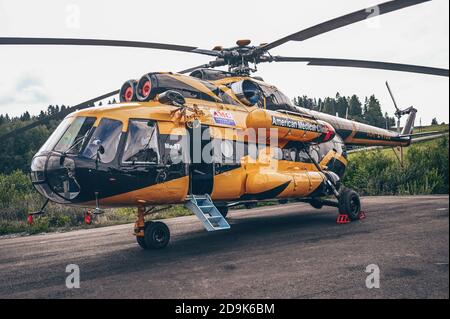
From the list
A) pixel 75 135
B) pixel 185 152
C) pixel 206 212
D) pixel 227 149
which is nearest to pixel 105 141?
pixel 75 135

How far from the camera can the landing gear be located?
8.09 m

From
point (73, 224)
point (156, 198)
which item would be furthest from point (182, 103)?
point (73, 224)

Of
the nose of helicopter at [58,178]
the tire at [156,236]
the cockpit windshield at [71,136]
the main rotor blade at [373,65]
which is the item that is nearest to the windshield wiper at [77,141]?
the cockpit windshield at [71,136]

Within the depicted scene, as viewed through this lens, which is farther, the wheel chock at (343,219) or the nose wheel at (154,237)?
the wheel chock at (343,219)

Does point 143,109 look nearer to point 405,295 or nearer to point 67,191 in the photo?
point 67,191

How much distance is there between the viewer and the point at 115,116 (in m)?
7.42

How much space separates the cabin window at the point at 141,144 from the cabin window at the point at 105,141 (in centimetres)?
20

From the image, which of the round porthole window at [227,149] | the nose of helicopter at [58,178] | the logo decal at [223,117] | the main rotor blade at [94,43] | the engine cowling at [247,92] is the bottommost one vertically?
the nose of helicopter at [58,178]

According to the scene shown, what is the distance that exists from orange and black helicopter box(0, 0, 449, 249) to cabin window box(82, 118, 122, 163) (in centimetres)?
2

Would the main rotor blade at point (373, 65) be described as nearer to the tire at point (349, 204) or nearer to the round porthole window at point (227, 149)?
the round porthole window at point (227, 149)

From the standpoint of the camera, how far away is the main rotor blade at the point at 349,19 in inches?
217

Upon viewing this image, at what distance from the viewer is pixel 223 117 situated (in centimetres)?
909

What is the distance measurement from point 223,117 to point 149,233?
2.96 metres
